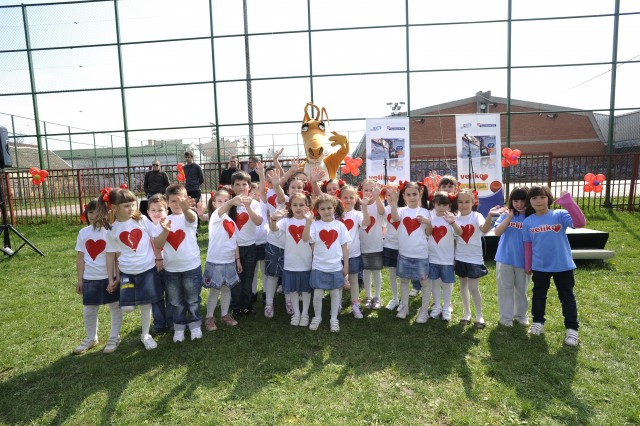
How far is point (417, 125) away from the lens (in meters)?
18.9

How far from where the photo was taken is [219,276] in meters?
3.74

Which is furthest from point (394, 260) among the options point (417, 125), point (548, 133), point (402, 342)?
point (548, 133)

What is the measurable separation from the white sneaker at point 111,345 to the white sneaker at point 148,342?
22 cm

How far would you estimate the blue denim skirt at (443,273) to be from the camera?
3855mm

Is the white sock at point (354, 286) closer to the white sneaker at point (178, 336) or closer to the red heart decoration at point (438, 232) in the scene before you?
the red heart decoration at point (438, 232)

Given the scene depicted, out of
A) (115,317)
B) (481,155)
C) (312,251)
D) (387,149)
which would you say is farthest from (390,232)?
(481,155)

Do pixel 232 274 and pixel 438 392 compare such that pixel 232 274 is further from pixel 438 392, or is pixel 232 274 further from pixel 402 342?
pixel 438 392

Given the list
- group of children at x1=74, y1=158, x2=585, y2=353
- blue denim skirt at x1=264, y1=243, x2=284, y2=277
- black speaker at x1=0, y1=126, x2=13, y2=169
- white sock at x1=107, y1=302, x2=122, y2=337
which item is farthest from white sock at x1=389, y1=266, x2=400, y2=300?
black speaker at x1=0, y1=126, x2=13, y2=169

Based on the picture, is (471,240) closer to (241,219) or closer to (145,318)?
(241,219)

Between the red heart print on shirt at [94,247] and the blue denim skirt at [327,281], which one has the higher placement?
the red heart print on shirt at [94,247]

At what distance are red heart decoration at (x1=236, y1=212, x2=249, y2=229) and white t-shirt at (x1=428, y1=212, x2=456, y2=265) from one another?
6.27 feet

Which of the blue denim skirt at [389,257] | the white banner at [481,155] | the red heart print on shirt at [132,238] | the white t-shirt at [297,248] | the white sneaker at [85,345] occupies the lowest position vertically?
the white sneaker at [85,345]

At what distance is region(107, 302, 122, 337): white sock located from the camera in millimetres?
3535

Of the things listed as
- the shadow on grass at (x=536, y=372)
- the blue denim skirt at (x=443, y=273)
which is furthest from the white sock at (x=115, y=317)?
the shadow on grass at (x=536, y=372)
